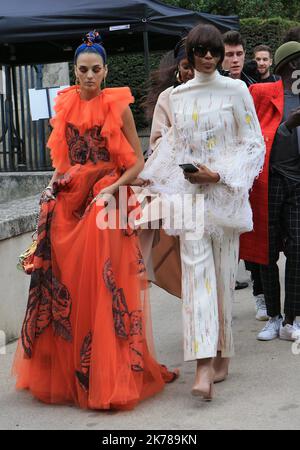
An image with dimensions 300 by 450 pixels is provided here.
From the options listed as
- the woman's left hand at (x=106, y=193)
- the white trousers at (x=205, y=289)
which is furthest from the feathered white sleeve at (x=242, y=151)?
the woman's left hand at (x=106, y=193)

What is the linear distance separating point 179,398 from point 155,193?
112cm

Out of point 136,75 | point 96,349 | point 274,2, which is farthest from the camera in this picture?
point 274,2

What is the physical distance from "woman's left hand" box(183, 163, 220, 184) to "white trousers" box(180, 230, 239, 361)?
11.9 inches

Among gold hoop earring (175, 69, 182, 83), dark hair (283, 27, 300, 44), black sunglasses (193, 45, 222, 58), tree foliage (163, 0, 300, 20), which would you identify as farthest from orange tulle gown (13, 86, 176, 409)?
tree foliage (163, 0, 300, 20)

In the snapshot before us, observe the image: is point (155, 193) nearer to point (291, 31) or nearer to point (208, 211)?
point (208, 211)

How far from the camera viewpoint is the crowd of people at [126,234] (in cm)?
431

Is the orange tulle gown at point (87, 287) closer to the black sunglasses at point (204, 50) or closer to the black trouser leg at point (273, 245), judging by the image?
the black sunglasses at point (204, 50)

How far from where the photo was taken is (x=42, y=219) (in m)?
4.57

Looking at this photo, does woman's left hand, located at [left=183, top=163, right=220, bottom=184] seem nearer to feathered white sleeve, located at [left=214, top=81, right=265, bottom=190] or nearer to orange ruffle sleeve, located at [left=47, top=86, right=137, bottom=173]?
feathered white sleeve, located at [left=214, top=81, right=265, bottom=190]

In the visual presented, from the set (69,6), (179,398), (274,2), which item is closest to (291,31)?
(179,398)

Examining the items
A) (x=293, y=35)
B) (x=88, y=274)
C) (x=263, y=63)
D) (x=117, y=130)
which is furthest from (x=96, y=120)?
(x=263, y=63)

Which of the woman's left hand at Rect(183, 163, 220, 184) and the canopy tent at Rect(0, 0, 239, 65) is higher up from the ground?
the canopy tent at Rect(0, 0, 239, 65)

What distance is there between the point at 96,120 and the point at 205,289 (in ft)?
3.51

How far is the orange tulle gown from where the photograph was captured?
4277 mm
